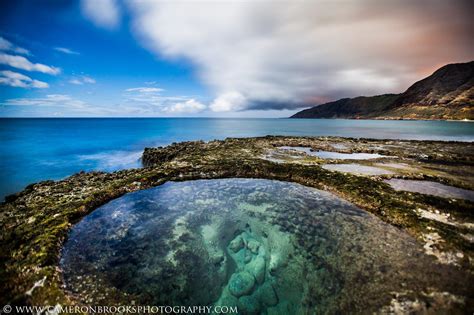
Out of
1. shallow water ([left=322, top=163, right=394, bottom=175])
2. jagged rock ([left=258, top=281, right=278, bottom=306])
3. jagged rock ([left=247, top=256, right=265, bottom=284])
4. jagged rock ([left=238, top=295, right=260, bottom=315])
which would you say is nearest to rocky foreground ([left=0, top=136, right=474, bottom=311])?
shallow water ([left=322, top=163, right=394, bottom=175])

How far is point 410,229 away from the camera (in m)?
13.7

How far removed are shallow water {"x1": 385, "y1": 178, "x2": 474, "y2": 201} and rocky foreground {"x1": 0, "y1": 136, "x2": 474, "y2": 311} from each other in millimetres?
657

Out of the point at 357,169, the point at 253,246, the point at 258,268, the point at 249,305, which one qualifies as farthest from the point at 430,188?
the point at 249,305

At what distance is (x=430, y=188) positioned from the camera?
20547 millimetres

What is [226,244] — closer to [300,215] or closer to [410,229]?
[300,215]

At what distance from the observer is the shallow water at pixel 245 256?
385 inches

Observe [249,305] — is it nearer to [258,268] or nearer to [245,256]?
[258,268]

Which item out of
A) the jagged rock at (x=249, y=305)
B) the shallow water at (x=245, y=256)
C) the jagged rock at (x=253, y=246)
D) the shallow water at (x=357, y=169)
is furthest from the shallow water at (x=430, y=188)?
the jagged rock at (x=249, y=305)

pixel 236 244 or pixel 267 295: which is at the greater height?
pixel 236 244

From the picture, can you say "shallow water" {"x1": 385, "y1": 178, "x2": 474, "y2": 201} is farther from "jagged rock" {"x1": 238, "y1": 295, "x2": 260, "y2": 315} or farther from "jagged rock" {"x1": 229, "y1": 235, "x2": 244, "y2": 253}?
"jagged rock" {"x1": 238, "y1": 295, "x2": 260, "y2": 315}

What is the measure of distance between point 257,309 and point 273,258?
3.26 meters

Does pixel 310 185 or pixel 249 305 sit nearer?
pixel 249 305

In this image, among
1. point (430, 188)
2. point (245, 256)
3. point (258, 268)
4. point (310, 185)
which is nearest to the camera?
point (258, 268)

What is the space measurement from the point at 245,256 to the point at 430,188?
19.2m
